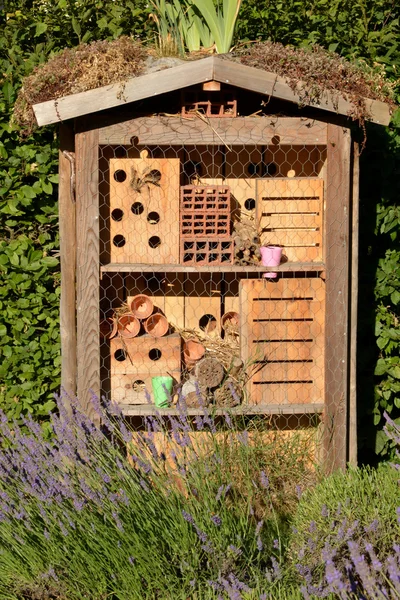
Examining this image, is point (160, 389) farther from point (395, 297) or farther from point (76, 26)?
point (76, 26)

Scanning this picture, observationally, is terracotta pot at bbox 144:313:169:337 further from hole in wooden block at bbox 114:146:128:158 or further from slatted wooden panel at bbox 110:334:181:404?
hole in wooden block at bbox 114:146:128:158

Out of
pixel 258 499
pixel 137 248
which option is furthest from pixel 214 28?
pixel 258 499

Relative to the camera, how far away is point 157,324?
175 inches

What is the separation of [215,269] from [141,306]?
0.54 metres

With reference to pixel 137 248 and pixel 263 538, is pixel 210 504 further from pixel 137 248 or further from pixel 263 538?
pixel 137 248

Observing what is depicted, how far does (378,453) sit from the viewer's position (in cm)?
473

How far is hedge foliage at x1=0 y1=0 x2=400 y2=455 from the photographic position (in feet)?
14.9

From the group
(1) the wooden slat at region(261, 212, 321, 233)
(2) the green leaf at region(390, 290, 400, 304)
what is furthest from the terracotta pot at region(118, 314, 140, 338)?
(2) the green leaf at region(390, 290, 400, 304)

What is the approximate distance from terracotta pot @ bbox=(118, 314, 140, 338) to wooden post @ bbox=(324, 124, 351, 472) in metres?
0.95

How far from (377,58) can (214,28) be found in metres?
1.02

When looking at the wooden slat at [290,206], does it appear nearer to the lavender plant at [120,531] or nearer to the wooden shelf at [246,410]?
the wooden shelf at [246,410]

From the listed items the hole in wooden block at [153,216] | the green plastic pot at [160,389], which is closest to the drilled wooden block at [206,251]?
the hole in wooden block at [153,216]

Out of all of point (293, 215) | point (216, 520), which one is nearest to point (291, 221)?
point (293, 215)

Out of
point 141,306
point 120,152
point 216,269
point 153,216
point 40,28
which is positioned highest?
point 40,28
